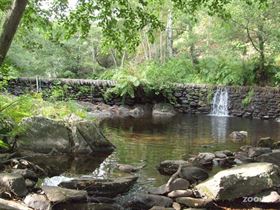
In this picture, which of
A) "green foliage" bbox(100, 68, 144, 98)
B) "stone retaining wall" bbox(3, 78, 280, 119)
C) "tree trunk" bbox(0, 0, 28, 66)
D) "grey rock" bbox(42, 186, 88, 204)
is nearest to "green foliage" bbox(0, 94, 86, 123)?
"grey rock" bbox(42, 186, 88, 204)

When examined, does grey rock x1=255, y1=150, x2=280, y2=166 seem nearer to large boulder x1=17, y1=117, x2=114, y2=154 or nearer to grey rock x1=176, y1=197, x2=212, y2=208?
grey rock x1=176, y1=197, x2=212, y2=208

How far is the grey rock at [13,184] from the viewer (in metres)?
5.33

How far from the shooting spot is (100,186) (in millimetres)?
5926

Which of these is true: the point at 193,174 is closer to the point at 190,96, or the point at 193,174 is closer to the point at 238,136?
the point at 238,136

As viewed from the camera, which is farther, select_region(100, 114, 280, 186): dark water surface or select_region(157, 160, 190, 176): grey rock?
select_region(100, 114, 280, 186): dark water surface

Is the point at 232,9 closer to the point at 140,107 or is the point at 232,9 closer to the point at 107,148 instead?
the point at 140,107

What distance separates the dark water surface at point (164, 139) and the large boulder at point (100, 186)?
0.74 metres

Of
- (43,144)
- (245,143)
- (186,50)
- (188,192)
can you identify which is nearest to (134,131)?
(245,143)

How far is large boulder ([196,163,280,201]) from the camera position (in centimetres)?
580

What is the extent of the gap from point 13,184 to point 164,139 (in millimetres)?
5945

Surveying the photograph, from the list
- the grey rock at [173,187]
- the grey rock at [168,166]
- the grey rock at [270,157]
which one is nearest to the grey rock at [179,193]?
Answer: the grey rock at [173,187]

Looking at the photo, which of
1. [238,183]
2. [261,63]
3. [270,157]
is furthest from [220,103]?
[238,183]

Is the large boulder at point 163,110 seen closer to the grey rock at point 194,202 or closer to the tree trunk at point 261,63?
the tree trunk at point 261,63

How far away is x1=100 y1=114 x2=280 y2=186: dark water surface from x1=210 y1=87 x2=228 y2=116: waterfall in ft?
10.4
